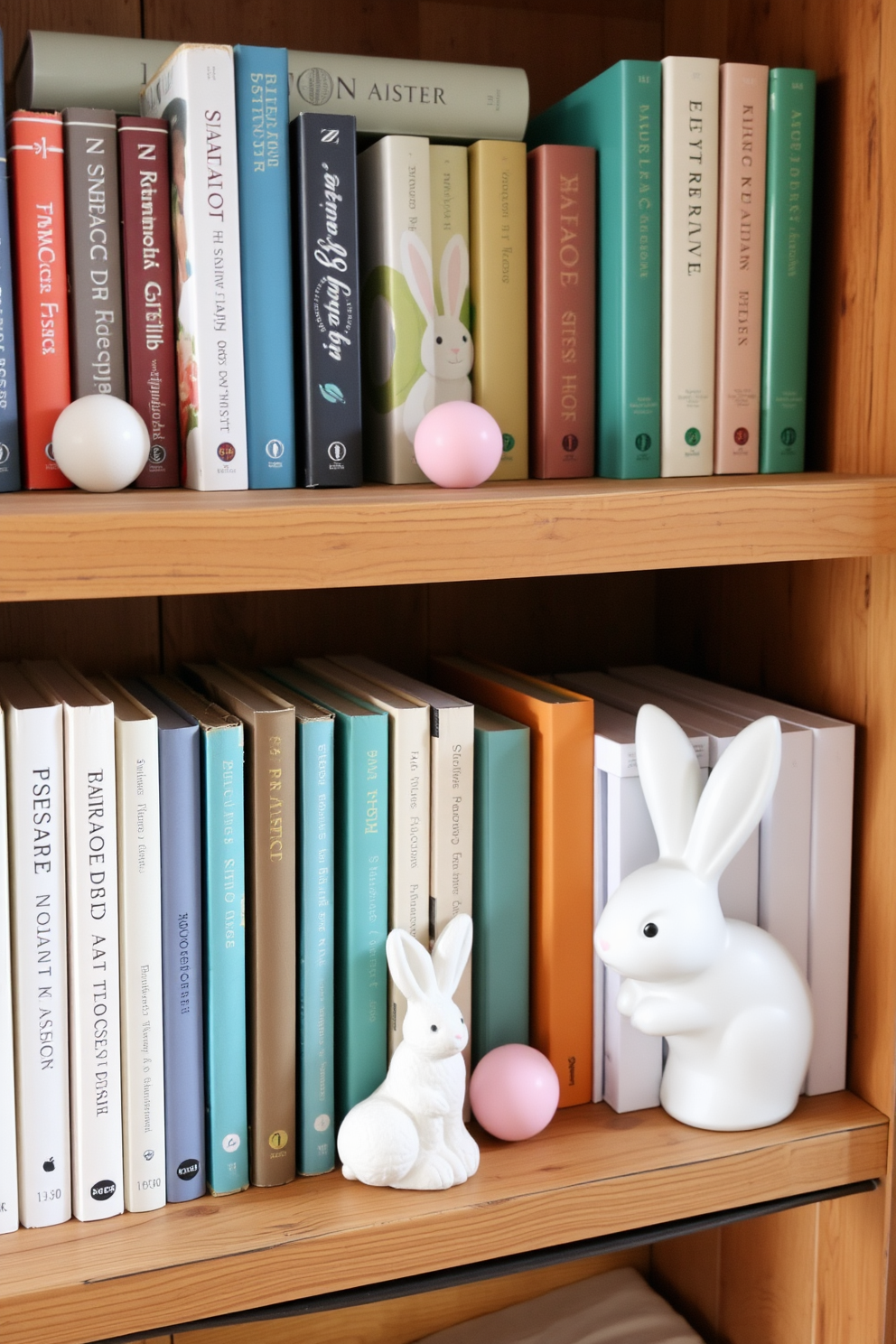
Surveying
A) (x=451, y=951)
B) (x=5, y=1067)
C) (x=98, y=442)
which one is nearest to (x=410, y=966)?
(x=451, y=951)

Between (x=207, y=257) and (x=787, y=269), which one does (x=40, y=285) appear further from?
(x=787, y=269)

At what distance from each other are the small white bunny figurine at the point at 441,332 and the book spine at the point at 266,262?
0.08 metres

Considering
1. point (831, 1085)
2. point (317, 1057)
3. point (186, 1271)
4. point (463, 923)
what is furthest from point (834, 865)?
point (186, 1271)

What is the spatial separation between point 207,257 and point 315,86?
0.16 m

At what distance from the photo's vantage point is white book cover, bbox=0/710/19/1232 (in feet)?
2.31

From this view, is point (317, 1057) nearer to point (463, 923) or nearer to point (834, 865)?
point (463, 923)

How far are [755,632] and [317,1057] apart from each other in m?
0.47

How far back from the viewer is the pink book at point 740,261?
33.2 inches

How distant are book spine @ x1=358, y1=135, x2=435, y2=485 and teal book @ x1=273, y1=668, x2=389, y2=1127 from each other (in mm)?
179

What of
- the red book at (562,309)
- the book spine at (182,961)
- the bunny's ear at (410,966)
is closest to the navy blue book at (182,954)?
the book spine at (182,961)

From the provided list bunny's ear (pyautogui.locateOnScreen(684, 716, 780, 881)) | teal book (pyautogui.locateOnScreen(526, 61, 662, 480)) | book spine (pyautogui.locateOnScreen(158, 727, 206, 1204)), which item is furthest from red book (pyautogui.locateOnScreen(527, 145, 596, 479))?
book spine (pyautogui.locateOnScreen(158, 727, 206, 1204))

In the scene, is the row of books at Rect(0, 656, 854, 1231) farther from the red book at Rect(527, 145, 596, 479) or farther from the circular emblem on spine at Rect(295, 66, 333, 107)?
the circular emblem on spine at Rect(295, 66, 333, 107)

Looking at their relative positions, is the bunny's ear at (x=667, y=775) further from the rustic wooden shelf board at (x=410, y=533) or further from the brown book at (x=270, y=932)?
the brown book at (x=270, y=932)

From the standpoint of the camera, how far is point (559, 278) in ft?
2.85
